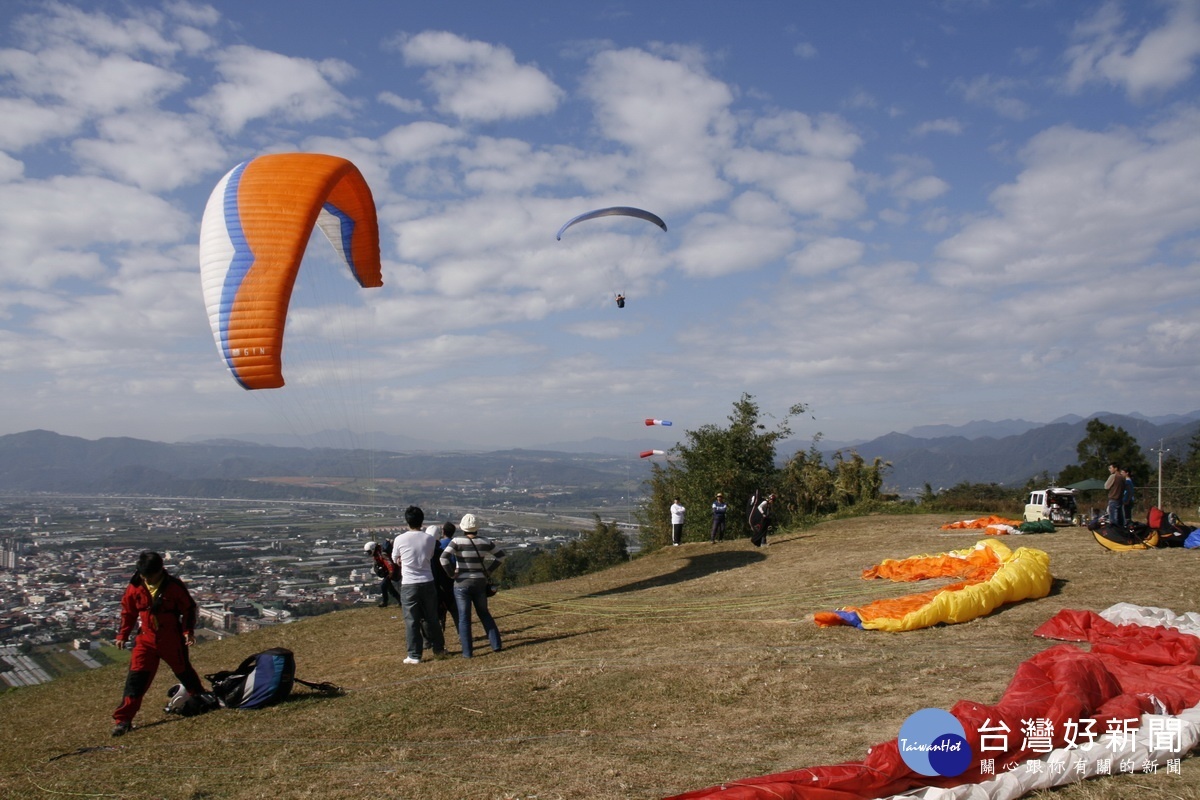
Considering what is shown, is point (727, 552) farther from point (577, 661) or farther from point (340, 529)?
point (340, 529)

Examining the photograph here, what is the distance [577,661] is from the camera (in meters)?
7.36

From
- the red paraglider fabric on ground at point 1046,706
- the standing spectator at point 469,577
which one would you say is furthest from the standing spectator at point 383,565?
the red paraglider fabric on ground at point 1046,706

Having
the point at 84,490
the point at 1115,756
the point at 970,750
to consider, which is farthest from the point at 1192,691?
the point at 84,490

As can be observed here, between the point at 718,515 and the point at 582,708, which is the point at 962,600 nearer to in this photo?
the point at 582,708

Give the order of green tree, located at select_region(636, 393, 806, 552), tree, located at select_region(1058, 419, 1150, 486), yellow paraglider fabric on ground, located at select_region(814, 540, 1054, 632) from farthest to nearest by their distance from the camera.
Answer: tree, located at select_region(1058, 419, 1150, 486)
green tree, located at select_region(636, 393, 806, 552)
yellow paraglider fabric on ground, located at select_region(814, 540, 1054, 632)

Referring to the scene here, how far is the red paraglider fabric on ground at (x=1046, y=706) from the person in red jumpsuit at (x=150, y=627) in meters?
4.89

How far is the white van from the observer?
18.8 meters

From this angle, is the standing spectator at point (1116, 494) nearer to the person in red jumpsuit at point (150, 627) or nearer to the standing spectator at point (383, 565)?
the standing spectator at point (383, 565)

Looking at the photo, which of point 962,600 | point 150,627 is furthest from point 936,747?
point 150,627

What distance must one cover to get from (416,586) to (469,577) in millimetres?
557

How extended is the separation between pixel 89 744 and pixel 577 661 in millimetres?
4034

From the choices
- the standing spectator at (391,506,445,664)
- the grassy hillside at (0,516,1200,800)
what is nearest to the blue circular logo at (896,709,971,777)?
the grassy hillside at (0,516,1200,800)

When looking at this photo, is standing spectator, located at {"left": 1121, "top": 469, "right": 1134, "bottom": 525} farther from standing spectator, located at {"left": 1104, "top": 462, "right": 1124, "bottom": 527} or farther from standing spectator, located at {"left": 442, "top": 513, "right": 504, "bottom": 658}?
standing spectator, located at {"left": 442, "top": 513, "right": 504, "bottom": 658}

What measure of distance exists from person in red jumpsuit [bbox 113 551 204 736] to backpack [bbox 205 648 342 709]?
1.25 feet
